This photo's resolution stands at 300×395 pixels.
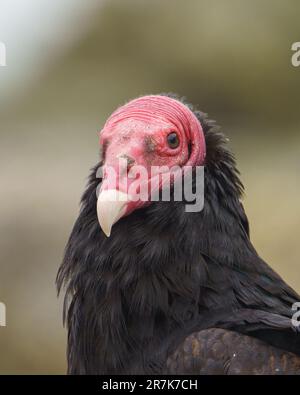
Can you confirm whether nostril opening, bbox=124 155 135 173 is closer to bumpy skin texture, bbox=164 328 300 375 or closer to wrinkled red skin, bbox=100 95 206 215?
wrinkled red skin, bbox=100 95 206 215

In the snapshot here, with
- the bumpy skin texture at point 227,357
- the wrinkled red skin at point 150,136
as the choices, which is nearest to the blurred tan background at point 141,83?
the wrinkled red skin at point 150,136

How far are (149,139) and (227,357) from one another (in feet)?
3.86

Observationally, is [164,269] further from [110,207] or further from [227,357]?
[227,357]

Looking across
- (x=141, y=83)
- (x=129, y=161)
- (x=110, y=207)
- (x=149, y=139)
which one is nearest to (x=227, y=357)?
(x=110, y=207)

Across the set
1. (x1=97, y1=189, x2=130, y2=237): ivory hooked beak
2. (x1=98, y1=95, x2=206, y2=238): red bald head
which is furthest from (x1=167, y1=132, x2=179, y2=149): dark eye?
(x1=97, y1=189, x2=130, y2=237): ivory hooked beak

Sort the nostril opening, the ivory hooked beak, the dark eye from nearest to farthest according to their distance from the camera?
the ivory hooked beak
the nostril opening
the dark eye

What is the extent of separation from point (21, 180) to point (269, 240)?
10.8ft

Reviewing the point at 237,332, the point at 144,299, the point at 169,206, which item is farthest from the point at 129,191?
the point at 237,332

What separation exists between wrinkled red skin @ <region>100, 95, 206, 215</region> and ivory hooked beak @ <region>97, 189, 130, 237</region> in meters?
0.05

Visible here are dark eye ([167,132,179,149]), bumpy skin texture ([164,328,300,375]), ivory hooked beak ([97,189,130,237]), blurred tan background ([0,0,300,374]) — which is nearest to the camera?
bumpy skin texture ([164,328,300,375])

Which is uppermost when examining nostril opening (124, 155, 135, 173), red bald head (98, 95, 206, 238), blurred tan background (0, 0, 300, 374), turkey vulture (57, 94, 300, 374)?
blurred tan background (0, 0, 300, 374)

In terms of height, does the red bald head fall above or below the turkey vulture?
above

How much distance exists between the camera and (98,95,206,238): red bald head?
3.96m

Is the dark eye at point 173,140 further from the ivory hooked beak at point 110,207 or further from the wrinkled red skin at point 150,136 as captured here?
the ivory hooked beak at point 110,207
